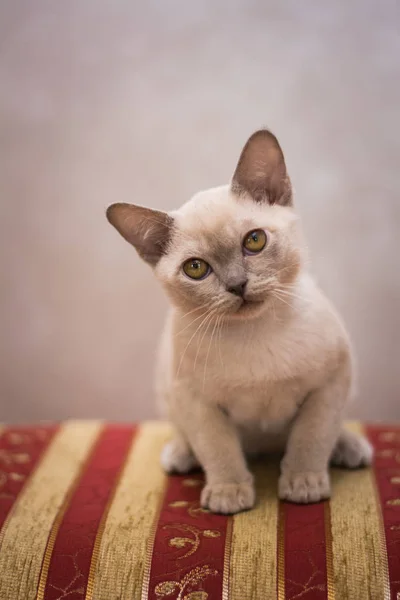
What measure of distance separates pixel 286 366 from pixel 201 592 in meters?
0.45

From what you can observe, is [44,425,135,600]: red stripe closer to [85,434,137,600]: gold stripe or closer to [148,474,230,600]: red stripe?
[85,434,137,600]: gold stripe

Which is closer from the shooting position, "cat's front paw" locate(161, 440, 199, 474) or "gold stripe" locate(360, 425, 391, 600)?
"gold stripe" locate(360, 425, 391, 600)

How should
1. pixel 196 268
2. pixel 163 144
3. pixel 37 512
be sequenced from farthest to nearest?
pixel 163 144 < pixel 37 512 < pixel 196 268

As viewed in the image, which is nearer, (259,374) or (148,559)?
(148,559)

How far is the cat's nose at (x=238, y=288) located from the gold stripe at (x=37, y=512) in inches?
23.8

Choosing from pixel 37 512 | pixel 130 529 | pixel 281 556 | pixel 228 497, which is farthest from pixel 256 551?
pixel 37 512

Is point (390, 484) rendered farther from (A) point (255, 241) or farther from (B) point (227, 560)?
(A) point (255, 241)

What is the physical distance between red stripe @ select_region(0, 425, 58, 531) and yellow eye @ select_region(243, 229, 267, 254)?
76cm

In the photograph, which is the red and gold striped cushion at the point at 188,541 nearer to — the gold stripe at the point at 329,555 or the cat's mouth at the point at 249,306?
the gold stripe at the point at 329,555

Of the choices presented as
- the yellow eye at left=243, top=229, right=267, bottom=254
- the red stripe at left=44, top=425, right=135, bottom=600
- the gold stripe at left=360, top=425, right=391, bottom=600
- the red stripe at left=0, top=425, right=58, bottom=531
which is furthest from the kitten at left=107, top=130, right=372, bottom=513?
the red stripe at left=0, top=425, right=58, bottom=531

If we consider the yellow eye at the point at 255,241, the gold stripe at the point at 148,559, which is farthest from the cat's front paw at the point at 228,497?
the yellow eye at the point at 255,241

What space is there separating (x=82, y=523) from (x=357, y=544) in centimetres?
54

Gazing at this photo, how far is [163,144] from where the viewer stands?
2.17 metres

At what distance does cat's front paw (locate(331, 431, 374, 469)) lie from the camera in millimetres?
1529
